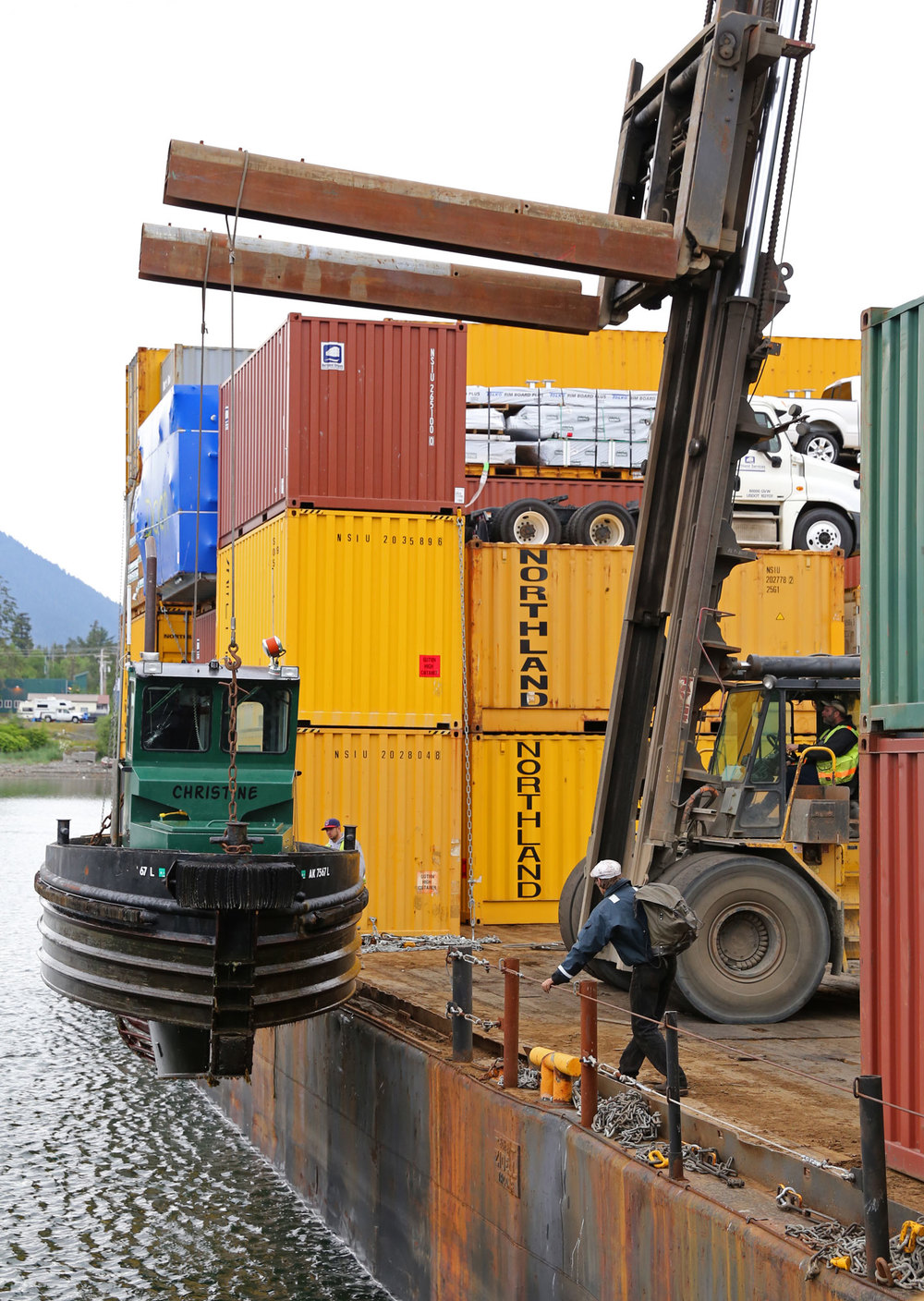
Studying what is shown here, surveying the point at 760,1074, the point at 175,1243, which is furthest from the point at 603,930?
the point at 175,1243

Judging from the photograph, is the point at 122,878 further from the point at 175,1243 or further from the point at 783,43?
the point at 783,43

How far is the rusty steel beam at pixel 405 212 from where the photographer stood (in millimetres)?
8938

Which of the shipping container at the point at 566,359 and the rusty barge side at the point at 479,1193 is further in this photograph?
the shipping container at the point at 566,359

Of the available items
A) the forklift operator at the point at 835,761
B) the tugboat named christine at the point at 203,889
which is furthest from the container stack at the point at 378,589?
the forklift operator at the point at 835,761

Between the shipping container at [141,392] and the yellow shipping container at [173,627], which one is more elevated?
the shipping container at [141,392]

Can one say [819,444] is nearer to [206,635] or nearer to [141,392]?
[206,635]

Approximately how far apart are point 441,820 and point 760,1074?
6.49 meters

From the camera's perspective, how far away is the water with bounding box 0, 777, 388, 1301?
416 inches

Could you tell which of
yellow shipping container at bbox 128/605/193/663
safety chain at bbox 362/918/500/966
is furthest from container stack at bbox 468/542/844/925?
yellow shipping container at bbox 128/605/193/663

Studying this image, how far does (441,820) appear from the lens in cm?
1487

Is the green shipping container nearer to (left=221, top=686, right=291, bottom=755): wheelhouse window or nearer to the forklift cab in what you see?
the forklift cab

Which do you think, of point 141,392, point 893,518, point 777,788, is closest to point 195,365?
point 141,392

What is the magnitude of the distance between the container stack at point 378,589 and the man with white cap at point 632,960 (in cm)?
656

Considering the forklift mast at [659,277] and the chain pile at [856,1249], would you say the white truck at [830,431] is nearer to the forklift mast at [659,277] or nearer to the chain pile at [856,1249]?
the forklift mast at [659,277]
